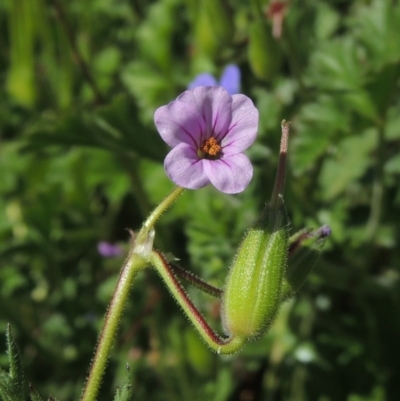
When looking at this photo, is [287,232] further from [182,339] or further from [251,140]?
[182,339]

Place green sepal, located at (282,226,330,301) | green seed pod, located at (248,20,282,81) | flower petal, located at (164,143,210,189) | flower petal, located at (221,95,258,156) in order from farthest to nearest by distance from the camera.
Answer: green seed pod, located at (248,20,282,81)
green sepal, located at (282,226,330,301)
flower petal, located at (221,95,258,156)
flower petal, located at (164,143,210,189)

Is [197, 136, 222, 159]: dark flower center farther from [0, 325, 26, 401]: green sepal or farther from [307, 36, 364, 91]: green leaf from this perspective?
[307, 36, 364, 91]: green leaf

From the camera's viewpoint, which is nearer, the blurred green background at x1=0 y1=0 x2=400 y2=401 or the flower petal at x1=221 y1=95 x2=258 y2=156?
the flower petal at x1=221 y1=95 x2=258 y2=156

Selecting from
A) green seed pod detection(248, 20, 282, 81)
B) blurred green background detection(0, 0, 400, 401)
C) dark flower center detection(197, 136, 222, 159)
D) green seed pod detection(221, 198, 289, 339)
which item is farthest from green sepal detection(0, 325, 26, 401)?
green seed pod detection(248, 20, 282, 81)

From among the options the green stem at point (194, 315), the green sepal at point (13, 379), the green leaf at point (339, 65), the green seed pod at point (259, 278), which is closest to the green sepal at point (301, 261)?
the green seed pod at point (259, 278)

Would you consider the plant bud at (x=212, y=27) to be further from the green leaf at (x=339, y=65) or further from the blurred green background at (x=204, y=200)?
the green leaf at (x=339, y=65)

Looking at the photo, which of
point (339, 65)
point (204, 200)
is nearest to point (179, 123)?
point (204, 200)

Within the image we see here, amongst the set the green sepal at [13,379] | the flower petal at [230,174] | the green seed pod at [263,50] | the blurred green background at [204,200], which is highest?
the flower petal at [230,174]
